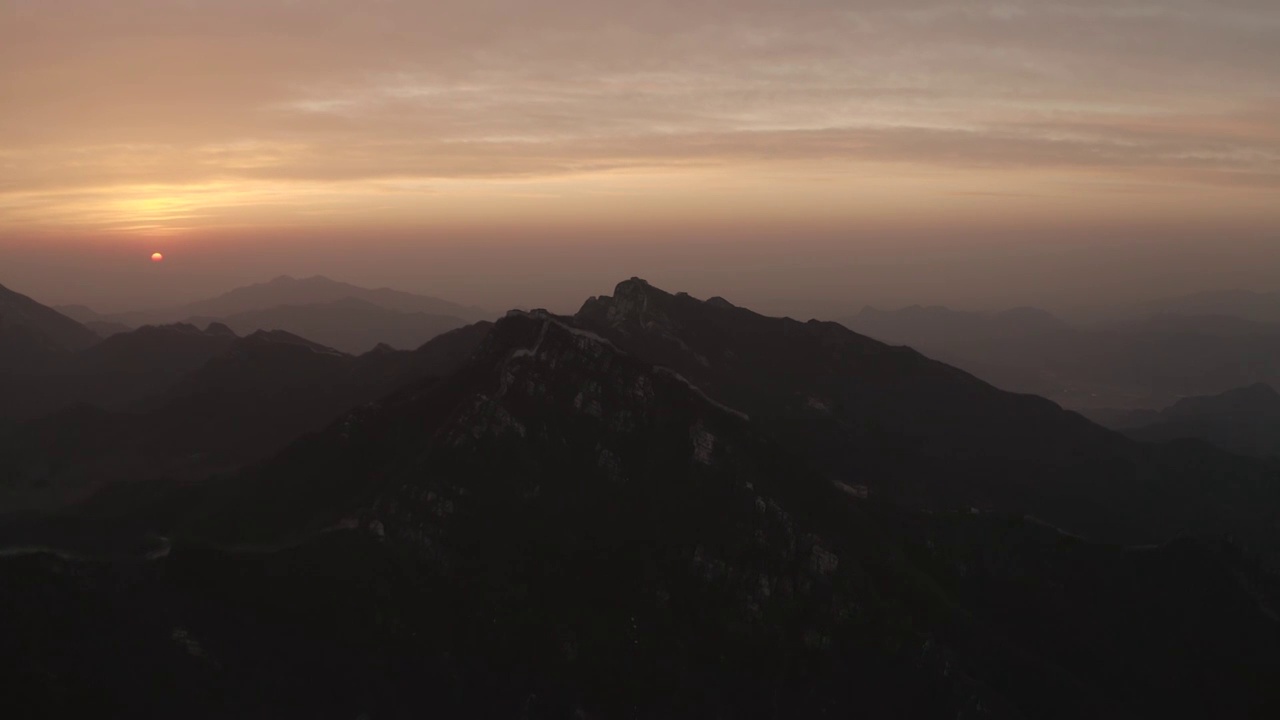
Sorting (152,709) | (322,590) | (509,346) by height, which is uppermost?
(509,346)

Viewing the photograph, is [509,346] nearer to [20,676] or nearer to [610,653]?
[610,653]

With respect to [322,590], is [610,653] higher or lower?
lower

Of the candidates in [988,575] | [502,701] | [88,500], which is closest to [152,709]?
[502,701]

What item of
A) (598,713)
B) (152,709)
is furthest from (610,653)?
(152,709)

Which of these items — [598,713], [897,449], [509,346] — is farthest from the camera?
[897,449]

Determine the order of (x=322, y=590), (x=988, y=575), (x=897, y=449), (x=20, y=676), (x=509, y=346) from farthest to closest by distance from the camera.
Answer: (x=897, y=449)
(x=509, y=346)
(x=988, y=575)
(x=322, y=590)
(x=20, y=676)

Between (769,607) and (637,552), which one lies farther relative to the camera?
(637,552)
